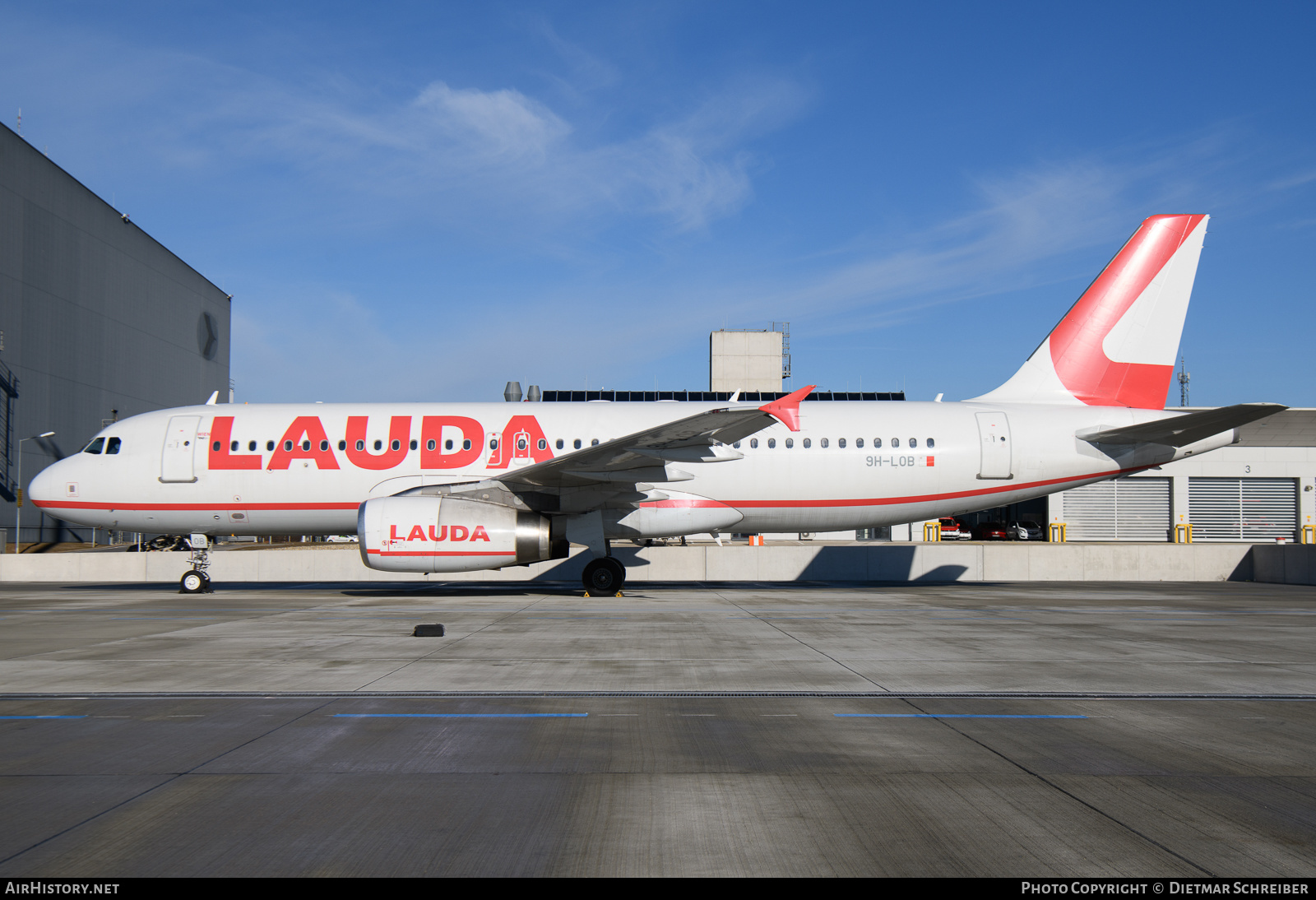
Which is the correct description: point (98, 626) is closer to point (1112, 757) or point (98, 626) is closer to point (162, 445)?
point (162, 445)

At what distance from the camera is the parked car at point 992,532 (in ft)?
154

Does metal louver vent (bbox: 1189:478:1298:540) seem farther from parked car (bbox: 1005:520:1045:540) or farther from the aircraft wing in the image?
the aircraft wing

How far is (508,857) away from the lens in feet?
11.0

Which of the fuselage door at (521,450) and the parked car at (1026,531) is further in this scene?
the parked car at (1026,531)

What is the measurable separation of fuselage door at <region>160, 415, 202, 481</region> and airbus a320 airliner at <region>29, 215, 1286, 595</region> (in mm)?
35

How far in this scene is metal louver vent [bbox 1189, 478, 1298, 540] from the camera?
3594cm

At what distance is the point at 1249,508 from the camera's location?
118 feet

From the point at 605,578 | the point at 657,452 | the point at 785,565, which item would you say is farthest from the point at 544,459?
Answer: the point at 785,565

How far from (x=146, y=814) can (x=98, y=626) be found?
9.28 m

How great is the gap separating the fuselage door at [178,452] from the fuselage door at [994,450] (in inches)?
637

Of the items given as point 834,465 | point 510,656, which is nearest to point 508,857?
point 510,656

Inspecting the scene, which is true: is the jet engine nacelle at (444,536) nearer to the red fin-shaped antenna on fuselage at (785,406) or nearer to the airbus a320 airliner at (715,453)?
the airbus a320 airliner at (715,453)

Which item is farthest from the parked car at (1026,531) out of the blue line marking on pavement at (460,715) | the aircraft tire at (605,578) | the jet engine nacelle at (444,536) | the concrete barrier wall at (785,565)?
the blue line marking on pavement at (460,715)

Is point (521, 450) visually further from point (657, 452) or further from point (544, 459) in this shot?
point (657, 452)
